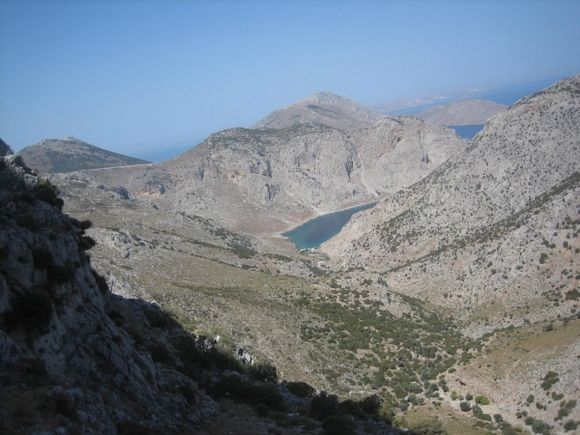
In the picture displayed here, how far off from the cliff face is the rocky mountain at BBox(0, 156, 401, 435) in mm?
39

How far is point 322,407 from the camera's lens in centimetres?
2647

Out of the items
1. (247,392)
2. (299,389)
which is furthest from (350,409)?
(247,392)

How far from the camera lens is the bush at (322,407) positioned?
84.8ft

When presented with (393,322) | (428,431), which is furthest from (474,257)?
(428,431)

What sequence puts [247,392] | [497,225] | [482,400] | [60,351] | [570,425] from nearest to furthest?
[60,351]
[247,392]
[570,425]
[482,400]
[497,225]

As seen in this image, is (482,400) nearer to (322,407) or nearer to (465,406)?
(465,406)

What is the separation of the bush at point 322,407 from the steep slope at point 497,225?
113 feet

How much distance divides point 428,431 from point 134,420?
69.4 feet

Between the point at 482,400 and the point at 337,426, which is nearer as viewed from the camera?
the point at 337,426

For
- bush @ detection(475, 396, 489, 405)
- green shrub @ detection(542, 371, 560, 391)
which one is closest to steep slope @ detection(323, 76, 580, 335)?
bush @ detection(475, 396, 489, 405)

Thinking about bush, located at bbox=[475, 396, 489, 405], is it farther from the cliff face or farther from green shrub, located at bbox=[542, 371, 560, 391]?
the cliff face

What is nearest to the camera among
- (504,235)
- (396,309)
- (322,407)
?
(322,407)

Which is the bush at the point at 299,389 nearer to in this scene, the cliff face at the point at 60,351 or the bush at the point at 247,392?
the bush at the point at 247,392

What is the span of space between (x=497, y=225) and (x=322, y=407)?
217 ft
